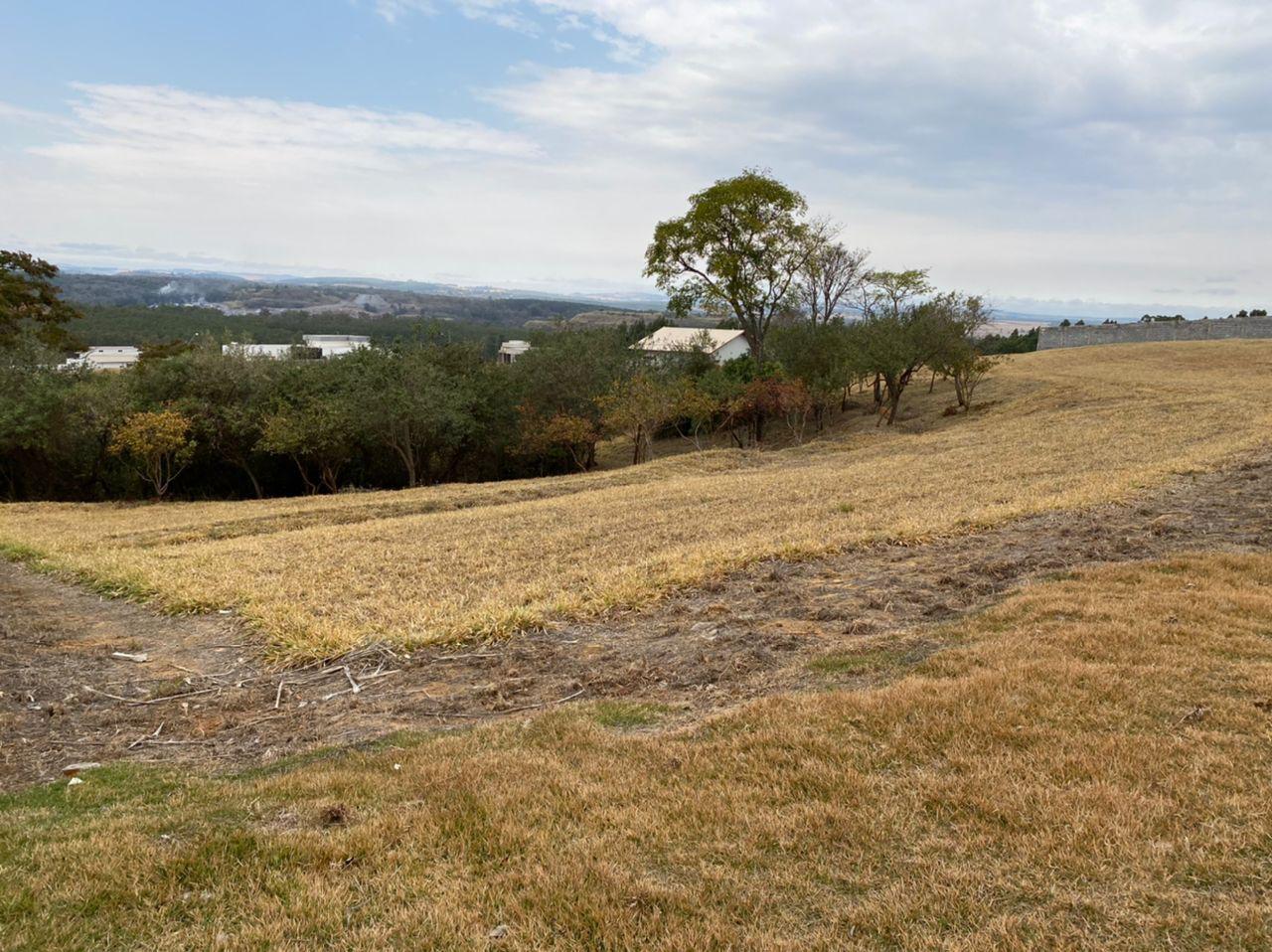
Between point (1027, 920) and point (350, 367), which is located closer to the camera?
point (1027, 920)

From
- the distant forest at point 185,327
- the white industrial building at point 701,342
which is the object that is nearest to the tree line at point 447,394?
the white industrial building at point 701,342

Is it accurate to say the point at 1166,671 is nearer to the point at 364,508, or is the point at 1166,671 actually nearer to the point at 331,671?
the point at 331,671

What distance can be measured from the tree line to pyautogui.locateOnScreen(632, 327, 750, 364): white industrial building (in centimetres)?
415

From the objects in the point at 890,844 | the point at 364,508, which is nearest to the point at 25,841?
the point at 890,844

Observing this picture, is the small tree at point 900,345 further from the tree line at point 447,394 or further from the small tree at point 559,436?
the small tree at point 559,436

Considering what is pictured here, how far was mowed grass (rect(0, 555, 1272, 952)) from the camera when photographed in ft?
11.2

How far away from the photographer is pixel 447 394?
3462 centimetres

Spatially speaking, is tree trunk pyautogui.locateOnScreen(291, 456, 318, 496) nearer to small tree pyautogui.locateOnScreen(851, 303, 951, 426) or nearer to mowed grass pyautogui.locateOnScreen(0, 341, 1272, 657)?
mowed grass pyautogui.locateOnScreen(0, 341, 1272, 657)

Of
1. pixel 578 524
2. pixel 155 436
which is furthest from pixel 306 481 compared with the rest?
pixel 578 524

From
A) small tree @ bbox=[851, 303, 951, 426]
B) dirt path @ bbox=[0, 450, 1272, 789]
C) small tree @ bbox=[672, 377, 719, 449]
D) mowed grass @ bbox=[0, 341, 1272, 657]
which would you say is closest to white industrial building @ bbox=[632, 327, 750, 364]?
small tree @ bbox=[672, 377, 719, 449]

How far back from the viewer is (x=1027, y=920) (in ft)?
11.0

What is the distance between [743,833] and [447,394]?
3221 cm

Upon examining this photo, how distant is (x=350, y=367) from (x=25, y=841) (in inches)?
1292

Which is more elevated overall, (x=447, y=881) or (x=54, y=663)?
(x=447, y=881)
